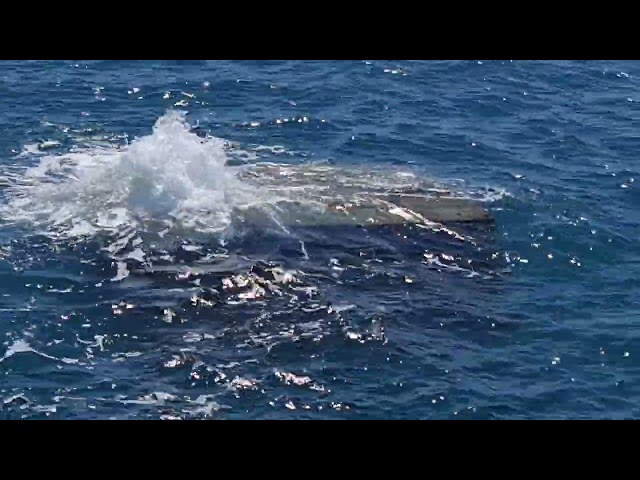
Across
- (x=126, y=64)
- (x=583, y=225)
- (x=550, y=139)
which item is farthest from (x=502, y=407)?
(x=126, y=64)

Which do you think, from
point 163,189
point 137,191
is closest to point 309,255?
point 163,189

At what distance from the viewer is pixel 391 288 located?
52.7 ft

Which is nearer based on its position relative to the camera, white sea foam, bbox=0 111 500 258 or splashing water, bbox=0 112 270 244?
white sea foam, bbox=0 111 500 258

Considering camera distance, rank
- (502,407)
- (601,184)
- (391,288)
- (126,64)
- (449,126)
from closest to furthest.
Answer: (502,407) < (391,288) < (601,184) < (449,126) < (126,64)

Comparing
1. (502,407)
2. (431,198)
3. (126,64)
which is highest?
(126,64)

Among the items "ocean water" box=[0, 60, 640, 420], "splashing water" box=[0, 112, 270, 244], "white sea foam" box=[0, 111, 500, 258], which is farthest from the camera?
"splashing water" box=[0, 112, 270, 244]

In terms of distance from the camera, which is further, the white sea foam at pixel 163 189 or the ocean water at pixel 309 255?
the white sea foam at pixel 163 189

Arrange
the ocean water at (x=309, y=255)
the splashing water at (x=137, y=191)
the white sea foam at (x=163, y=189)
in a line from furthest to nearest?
1. the splashing water at (x=137, y=191)
2. the white sea foam at (x=163, y=189)
3. the ocean water at (x=309, y=255)

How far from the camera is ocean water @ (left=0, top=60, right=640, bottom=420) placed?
13.2 m

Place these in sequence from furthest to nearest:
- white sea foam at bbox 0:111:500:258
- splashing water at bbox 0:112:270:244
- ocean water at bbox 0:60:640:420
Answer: splashing water at bbox 0:112:270:244 → white sea foam at bbox 0:111:500:258 → ocean water at bbox 0:60:640:420

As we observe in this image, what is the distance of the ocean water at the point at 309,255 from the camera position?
43.4ft

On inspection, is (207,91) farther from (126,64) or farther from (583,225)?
(583,225)

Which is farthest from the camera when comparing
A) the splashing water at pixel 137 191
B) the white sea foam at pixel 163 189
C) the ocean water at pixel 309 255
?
the splashing water at pixel 137 191
